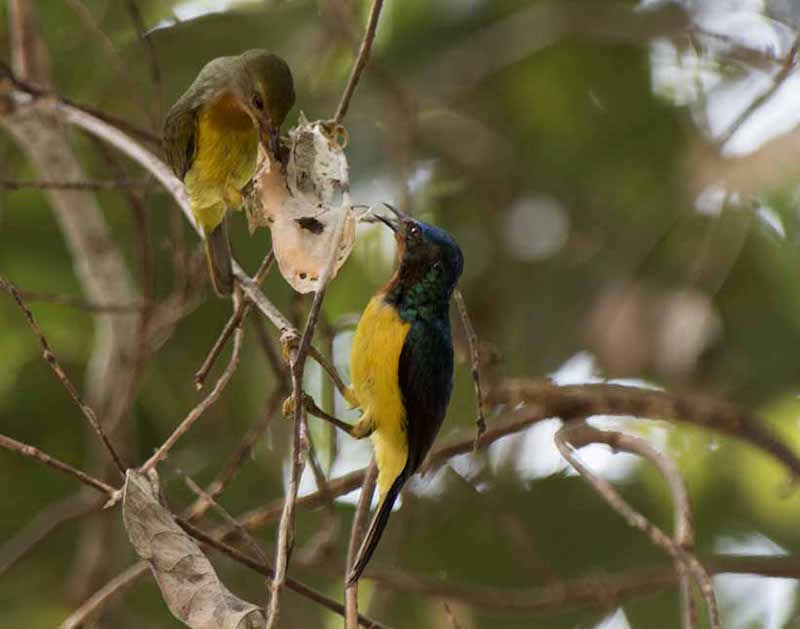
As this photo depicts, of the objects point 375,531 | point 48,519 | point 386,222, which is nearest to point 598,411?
point 386,222

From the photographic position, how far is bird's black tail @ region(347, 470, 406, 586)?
2.81 metres

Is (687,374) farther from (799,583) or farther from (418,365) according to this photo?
(418,365)

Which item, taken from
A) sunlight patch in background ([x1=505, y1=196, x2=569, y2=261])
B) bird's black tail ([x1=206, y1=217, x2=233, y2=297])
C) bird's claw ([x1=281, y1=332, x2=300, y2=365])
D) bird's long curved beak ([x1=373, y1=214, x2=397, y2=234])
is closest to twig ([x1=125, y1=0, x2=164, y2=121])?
bird's black tail ([x1=206, y1=217, x2=233, y2=297])

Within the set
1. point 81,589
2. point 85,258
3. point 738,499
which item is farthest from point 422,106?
point 81,589

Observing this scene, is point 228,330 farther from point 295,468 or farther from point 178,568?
point 295,468

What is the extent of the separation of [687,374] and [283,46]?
6.83ft

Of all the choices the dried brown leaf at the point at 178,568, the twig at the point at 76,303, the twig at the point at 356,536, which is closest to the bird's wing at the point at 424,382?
the twig at the point at 356,536

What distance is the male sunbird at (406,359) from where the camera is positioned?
128 inches

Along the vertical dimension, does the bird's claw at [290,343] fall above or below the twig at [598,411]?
above

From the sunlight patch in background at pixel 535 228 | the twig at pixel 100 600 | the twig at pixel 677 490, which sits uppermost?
the twig at pixel 100 600

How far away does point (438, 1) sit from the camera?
6156 mm

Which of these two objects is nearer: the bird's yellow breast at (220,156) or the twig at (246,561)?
the twig at (246,561)

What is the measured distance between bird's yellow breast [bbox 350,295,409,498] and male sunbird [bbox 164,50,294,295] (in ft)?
1.36

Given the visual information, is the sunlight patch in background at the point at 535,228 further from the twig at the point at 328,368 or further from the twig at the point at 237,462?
the twig at the point at 328,368
